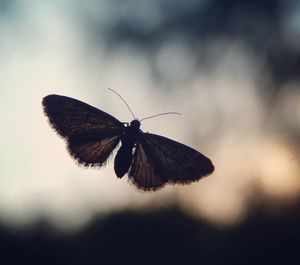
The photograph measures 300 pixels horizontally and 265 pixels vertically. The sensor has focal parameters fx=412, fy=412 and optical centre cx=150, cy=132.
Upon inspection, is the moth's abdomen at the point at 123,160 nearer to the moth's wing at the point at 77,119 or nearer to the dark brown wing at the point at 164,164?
the dark brown wing at the point at 164,164

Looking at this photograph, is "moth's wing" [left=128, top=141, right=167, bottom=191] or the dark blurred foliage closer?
"moth's wing" [left=128, top=141, right=167, bottom=191]

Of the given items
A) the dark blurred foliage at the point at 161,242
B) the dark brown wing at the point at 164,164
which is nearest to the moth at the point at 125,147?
the dark brown wing at the point at 164,164

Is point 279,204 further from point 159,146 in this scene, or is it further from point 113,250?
point 159,146

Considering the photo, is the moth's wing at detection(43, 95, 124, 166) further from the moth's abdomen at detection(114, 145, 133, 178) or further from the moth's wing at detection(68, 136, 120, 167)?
the moth's abdomen at detection(114, 145, 133, 178)

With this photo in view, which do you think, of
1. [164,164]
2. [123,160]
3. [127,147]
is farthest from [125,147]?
[164,164]

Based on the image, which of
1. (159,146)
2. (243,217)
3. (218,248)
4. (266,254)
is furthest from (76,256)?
(159,146)

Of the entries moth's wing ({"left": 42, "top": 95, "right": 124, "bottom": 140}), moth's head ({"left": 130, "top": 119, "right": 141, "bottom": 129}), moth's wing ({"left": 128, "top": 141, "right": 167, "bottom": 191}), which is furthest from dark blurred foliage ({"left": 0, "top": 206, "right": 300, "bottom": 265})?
moth's wing ({"left": 42, "top": 95, "right": 124, "bottom": 140})
